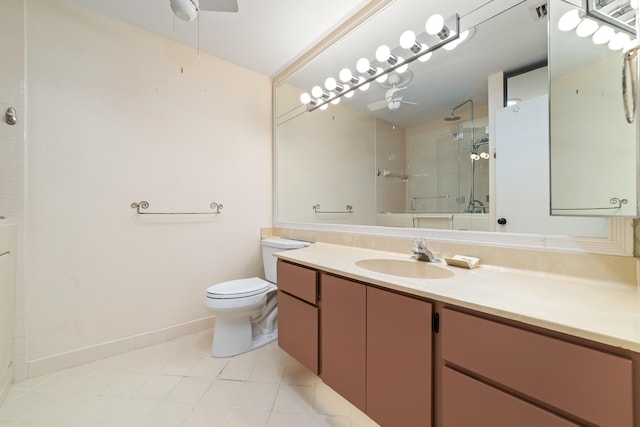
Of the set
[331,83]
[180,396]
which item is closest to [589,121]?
[331,83]

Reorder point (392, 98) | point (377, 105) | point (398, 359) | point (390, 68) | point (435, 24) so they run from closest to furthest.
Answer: point (398, 359)
point (435, 24)
point (390, 68)
point (392, 98)
point (377, 105)

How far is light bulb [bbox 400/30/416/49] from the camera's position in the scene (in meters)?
1.45

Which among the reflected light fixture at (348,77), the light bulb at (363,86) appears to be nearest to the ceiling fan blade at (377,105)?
Answer: the light bulb at (363,86)

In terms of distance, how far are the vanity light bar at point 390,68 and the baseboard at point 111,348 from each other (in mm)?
2095

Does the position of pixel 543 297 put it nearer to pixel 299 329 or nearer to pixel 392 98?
pixel 299 329

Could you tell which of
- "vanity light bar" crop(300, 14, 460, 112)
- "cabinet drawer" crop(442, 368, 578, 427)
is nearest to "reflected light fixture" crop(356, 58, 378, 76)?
"vanity light bar" crop(300, 14, 460, 112)

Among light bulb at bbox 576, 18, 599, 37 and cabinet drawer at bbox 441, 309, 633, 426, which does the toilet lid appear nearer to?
cabinet drawer at bbox 441, 309, 633, 426

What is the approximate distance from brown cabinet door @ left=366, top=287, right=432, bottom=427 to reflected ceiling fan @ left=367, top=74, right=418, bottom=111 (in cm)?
158

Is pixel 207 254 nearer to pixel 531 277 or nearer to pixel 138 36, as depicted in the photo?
pixel 138 36

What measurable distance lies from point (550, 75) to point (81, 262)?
9.03ft

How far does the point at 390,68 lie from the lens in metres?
1.67

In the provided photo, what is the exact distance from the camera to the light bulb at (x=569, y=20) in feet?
3.35

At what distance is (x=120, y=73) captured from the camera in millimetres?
1729

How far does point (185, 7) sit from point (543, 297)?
192 cm
